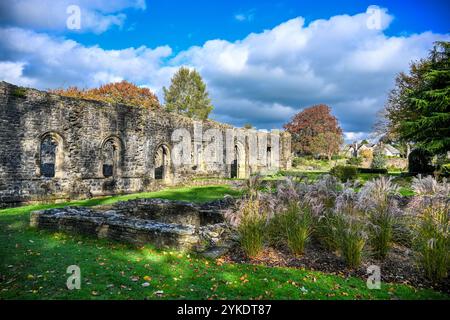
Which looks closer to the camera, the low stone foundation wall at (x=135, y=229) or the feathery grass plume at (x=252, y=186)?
the low stone foundation wall at (x=135, y=229)

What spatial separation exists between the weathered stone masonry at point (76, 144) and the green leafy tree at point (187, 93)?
30.0 metres

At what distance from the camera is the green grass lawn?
3.92 m

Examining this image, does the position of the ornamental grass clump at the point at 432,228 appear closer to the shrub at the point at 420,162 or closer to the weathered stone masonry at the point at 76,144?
the weathered stone masonry at the point at 76,144

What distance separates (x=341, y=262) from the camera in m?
5.41

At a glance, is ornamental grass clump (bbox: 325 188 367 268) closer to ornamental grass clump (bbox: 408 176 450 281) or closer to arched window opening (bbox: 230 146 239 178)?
ornamental grass clump (bbox: 408 176 450 281)

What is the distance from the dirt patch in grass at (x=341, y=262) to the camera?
15.8ft

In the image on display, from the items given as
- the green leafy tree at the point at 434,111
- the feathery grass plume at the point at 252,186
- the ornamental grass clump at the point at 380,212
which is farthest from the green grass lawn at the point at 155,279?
the green leafy tree at the point at 434,111

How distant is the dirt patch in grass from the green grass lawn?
32 centimetres

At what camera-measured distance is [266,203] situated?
6.11 metres

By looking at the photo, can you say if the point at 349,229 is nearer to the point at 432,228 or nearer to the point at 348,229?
the point at 348,229

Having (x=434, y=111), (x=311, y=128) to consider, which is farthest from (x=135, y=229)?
(x=311, y=128)

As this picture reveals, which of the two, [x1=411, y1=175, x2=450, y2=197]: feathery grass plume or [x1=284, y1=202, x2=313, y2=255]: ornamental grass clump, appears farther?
[x1=284, y1=202, x2=313, y2=255]: ornamental grass clump

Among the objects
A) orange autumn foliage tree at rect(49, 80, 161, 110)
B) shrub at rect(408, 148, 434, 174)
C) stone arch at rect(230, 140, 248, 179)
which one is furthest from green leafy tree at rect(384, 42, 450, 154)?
orange autumn foliage tree at rect(49, 80, 161, 110)
